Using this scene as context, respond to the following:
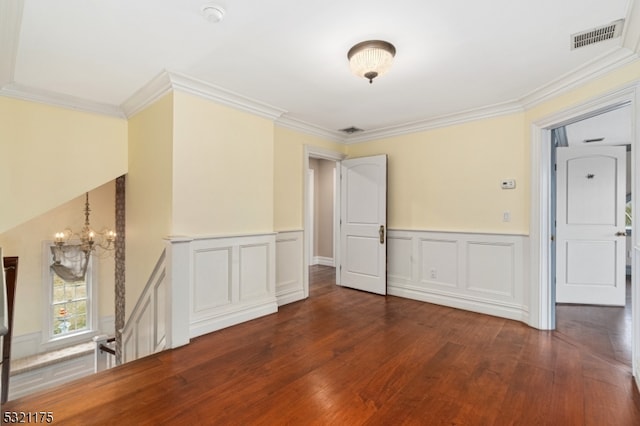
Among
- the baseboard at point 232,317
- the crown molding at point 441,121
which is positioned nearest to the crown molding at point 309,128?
the crown molding at point 441,121

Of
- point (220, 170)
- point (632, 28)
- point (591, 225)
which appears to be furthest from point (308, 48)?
point (591, 225)

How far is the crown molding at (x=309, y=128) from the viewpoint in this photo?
13.1 feet

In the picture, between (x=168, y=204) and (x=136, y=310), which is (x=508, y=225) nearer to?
(x=168, y=204)

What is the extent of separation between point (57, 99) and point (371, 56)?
3292 millimetres

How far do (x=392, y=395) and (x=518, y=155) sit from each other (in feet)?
9.61

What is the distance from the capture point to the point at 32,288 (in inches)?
197

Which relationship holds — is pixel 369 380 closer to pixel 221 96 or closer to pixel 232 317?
pixel 232 317

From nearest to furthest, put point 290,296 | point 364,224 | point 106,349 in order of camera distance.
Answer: point 290,296
point 364,224
point 106,349

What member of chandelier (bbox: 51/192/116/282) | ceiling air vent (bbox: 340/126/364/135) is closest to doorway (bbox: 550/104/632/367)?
ceiling air vent (bbox: 340/126/364/135)

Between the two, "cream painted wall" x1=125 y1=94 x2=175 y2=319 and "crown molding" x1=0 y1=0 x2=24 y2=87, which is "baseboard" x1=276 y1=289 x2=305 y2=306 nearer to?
"cream painted wall" x1=125 y1=94 x2=175 y2=319

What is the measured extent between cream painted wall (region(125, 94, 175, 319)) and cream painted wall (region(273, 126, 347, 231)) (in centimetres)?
137

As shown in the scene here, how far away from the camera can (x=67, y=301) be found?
543 cm

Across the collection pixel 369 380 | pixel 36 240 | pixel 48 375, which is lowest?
pixel 48 375

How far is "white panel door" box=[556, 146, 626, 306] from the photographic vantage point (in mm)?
3873
